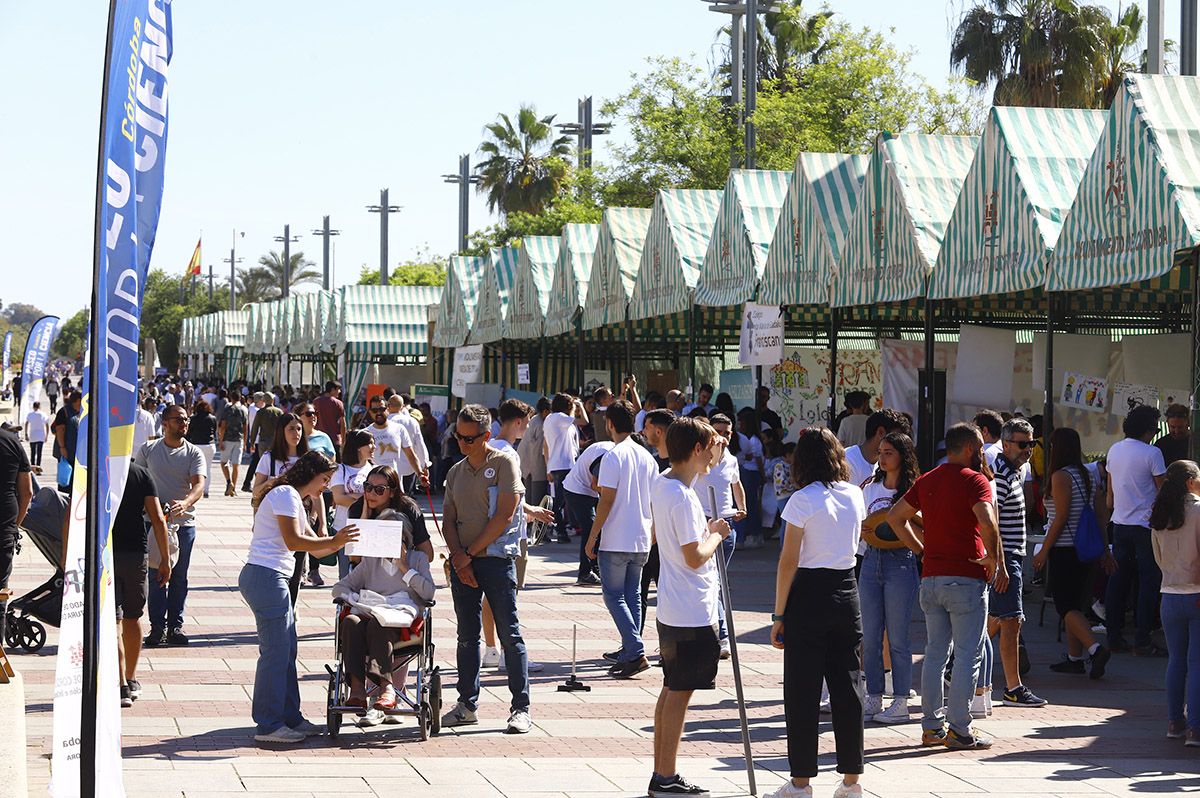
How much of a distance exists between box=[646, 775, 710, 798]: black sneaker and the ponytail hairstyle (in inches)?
129

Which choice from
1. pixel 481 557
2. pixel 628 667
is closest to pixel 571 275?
pixel 628 667

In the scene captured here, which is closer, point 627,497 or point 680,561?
point 680,561

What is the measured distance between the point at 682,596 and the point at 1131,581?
6174mm

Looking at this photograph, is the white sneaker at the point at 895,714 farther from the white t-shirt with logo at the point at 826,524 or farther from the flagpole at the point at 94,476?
the flagpole at the point at 94,476

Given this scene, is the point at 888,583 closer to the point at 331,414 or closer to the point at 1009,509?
the point at 1009,509

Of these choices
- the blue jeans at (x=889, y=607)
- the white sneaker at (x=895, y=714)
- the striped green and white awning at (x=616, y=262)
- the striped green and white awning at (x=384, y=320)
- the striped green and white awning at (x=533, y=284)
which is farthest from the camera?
the striped green and white awning at (x=384, y=320)

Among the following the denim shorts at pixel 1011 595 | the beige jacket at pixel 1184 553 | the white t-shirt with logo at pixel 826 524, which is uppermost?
the white t-shirt with logo at pixel 826 524

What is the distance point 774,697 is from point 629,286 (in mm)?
14127

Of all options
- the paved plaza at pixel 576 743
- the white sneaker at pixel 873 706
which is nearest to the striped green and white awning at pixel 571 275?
the paved plaza at pixel 576 743

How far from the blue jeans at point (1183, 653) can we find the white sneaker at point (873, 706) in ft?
5.36

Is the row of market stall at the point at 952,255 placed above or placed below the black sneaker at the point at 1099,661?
above

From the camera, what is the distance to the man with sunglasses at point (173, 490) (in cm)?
1160

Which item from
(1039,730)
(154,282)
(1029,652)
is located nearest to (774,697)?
(1039,730)

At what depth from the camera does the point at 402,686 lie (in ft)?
29.6
